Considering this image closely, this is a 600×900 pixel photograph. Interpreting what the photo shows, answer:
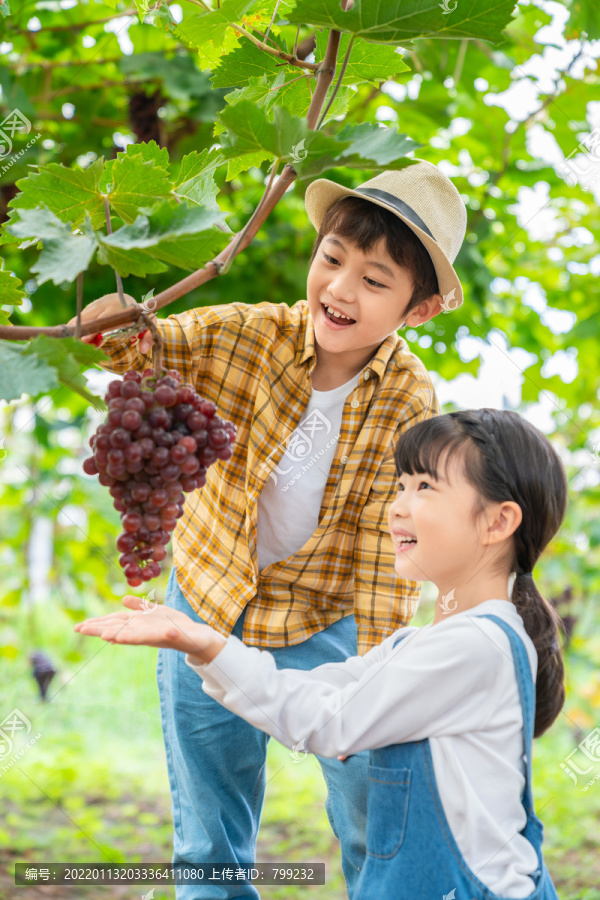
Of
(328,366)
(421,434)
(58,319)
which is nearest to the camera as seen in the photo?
(421,434)

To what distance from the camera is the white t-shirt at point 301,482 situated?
4.05ft

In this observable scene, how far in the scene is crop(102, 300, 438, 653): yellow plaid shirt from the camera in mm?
1206

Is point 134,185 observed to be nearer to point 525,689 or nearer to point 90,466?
point 90,466

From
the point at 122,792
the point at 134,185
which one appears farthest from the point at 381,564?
the point at 122,792

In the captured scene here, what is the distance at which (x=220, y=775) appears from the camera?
1.26 meters

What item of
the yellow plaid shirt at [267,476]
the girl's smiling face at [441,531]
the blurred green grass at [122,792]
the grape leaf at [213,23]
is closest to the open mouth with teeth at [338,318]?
the yellow plaid shirt at [267,476]

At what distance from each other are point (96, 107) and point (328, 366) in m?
1.37

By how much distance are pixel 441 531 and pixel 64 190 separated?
0.61 meters

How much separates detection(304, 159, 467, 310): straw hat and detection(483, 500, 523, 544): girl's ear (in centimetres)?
36

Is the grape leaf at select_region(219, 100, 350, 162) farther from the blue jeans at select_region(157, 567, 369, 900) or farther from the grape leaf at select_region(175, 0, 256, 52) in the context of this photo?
the blue jeans at select_region(157, 567, 369, 900)

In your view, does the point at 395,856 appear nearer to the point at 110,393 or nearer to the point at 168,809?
the point at 110,393

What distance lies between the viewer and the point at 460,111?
210 centimetres

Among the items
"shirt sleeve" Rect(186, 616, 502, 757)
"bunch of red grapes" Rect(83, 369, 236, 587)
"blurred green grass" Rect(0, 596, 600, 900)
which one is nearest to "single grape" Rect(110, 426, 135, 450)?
"bunch of red grapes" Rect(83, 369, 236, 587)

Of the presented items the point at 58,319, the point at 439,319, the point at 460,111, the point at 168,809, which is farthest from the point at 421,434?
the point at 168,809
